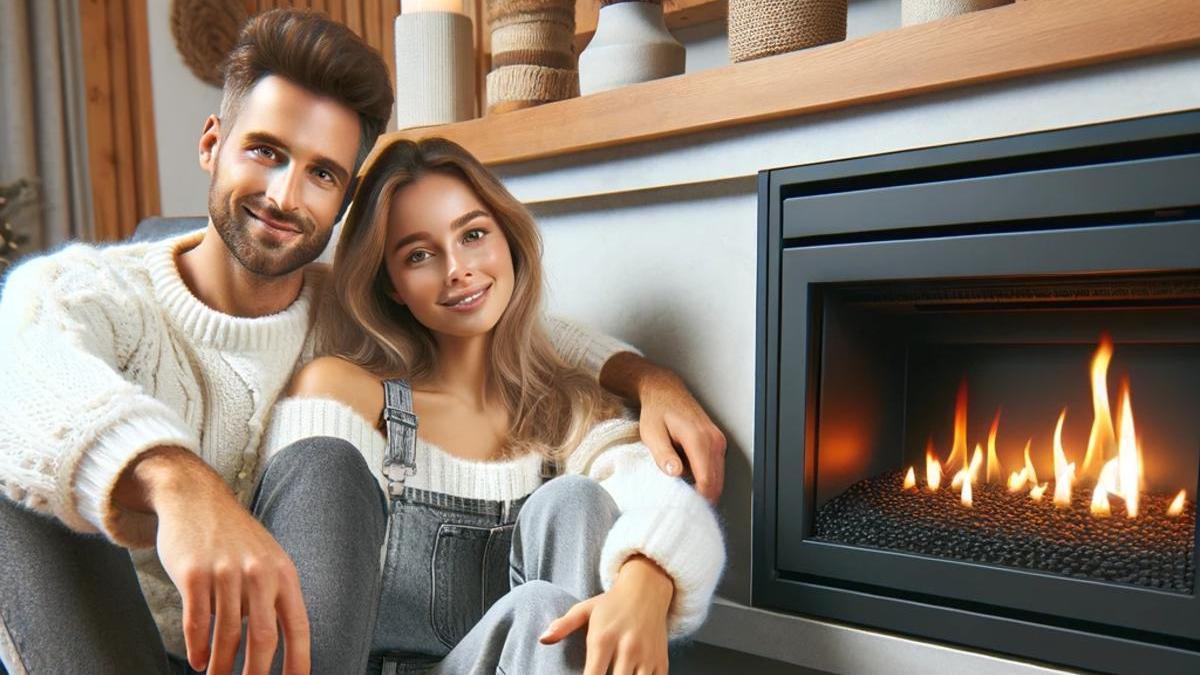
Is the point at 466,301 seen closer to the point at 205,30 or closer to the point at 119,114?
the point at 119,114

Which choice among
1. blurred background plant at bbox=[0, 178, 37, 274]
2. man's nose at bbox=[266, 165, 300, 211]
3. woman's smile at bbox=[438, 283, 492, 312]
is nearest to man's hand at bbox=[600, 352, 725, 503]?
woman's smile at bbox=[438, 283, 492, 312]

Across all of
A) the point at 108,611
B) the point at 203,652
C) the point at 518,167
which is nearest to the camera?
the point at 203,652

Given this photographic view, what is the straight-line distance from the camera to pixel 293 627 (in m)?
0.71

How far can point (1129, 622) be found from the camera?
0.87m

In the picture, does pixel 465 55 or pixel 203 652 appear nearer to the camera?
pixel 203 652

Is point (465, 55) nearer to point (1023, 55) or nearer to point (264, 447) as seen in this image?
point (264, 447)

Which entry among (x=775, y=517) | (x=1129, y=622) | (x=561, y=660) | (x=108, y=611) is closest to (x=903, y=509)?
(x=775, y=517)

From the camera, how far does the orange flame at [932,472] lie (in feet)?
3.66

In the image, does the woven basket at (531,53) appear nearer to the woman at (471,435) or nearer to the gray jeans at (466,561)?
the woman at (471,435)

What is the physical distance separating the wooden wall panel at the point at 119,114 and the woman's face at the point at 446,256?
194 centimetres

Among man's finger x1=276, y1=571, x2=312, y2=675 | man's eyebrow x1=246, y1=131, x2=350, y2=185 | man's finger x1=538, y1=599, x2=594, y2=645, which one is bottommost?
man's finger x1=538, y1=599, x2=594, y2=645

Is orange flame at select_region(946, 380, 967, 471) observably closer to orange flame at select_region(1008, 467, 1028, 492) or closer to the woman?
orange flame at select_region(1008, 467, 1028, 492)

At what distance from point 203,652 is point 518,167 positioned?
0.85 m

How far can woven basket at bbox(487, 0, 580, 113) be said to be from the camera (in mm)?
1323
